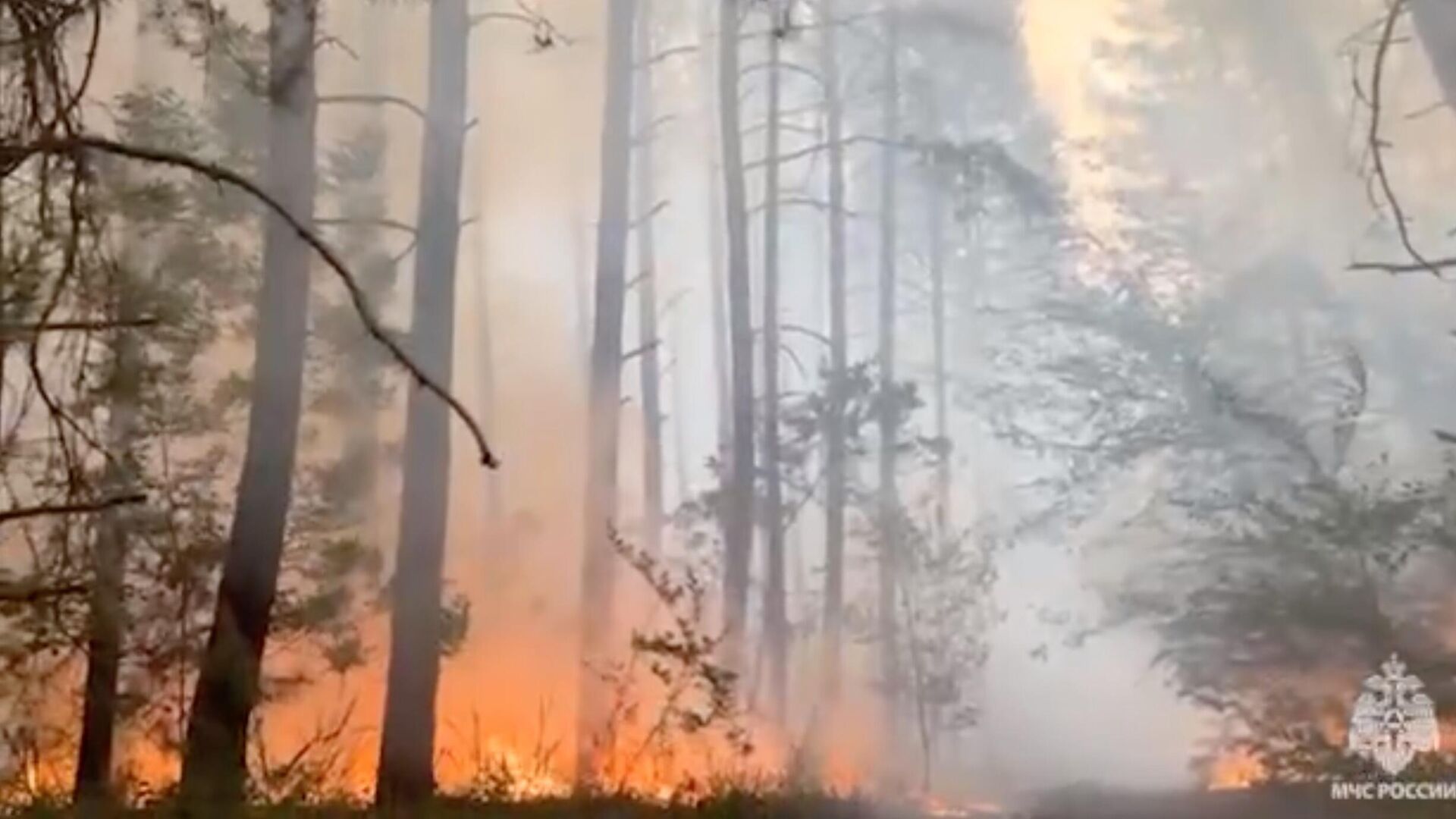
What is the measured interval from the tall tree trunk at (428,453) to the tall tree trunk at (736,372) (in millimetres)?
394

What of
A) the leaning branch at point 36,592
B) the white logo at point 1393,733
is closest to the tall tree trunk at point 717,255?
the leaning branch at point 36,592

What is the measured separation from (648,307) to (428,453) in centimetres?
38

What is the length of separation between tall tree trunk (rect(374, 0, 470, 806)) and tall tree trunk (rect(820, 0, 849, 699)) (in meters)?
0.55

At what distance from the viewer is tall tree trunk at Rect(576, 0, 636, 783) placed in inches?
104

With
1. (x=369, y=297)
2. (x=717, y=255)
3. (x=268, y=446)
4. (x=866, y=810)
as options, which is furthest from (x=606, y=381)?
(x=866, y=810)

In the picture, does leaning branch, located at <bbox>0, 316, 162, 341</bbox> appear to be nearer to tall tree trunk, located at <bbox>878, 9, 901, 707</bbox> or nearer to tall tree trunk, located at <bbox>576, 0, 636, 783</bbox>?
tall tree trunk, located at <bbox>576, 0, 636, 783</bbox>

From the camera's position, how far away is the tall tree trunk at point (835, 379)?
8.72 ft

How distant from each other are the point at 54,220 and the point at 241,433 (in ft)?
1.44

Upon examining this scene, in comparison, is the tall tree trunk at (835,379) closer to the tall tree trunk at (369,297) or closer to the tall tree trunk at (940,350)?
the tall tree trunk at (940,350)

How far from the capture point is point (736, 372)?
2.71 meters

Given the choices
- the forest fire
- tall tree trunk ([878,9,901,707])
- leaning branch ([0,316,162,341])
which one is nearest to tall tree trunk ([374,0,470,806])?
leaning branch ([0,316,162,341])

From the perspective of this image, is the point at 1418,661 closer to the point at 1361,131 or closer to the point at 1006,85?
the point at 1361,131

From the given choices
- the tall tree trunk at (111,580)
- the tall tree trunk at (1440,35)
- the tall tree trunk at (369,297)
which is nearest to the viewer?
the tall tree trunk at (111,580)

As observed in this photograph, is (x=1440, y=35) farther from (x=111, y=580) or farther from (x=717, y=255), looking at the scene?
(x=111, y=580)
